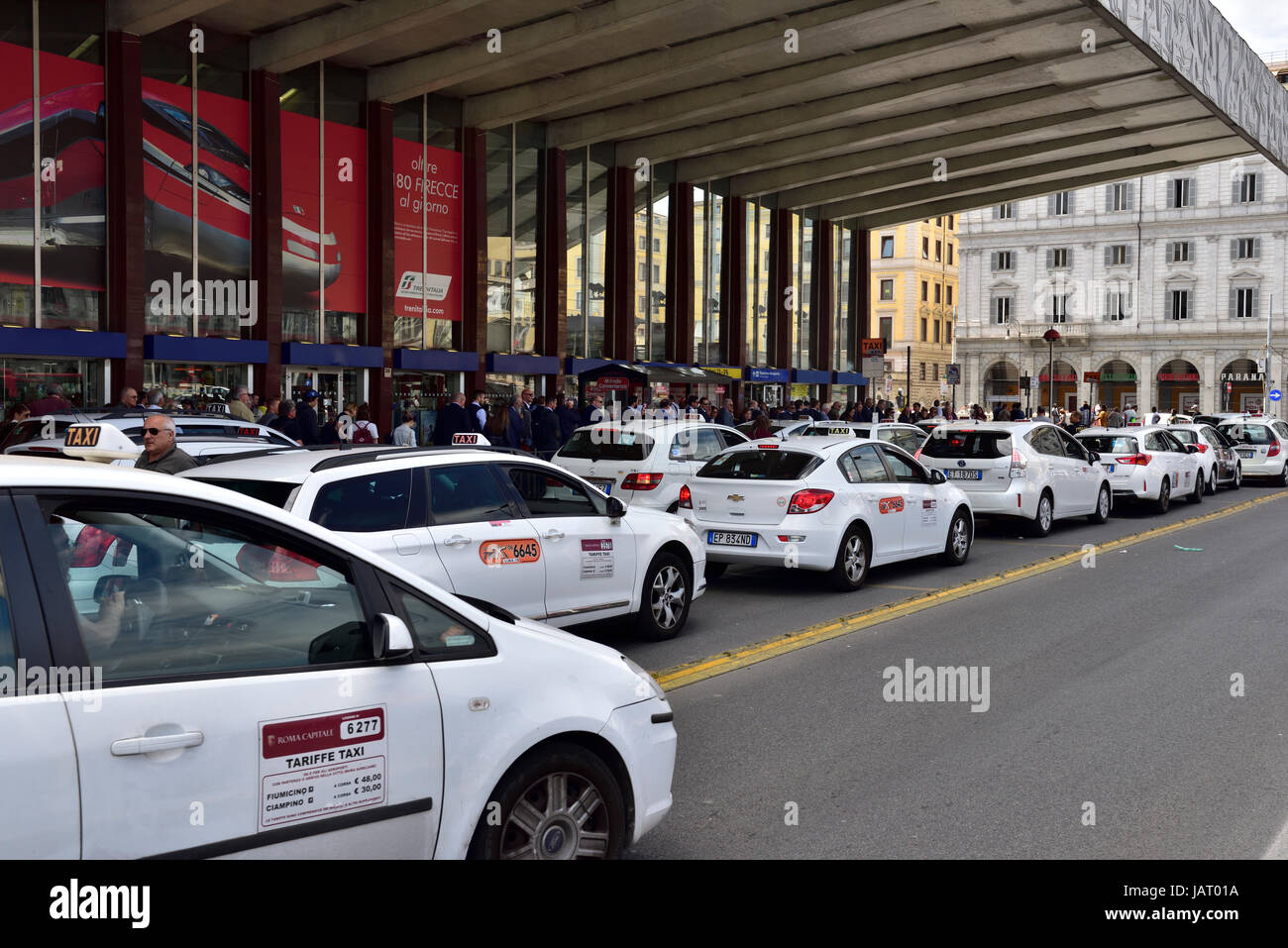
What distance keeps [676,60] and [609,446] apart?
14392mm

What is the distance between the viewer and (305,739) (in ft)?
10.7

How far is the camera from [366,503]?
7.18 m

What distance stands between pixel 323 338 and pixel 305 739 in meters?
23.0

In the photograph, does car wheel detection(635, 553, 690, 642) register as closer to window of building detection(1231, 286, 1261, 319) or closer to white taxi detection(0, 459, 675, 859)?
white taxi detection(0, 459, 675, 859)

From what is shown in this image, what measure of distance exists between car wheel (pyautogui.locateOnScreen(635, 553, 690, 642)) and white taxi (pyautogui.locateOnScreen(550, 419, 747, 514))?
Answer: 4.78 meters

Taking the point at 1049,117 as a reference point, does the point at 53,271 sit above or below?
below

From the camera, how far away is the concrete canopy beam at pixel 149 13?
64.4 ft

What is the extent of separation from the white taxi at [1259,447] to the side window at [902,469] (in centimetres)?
1683

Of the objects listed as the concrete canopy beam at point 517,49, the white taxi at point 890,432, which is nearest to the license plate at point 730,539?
the white taxi at point 890,432

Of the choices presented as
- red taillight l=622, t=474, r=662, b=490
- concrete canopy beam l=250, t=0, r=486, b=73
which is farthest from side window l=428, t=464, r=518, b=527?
concrete canopy beam l=250, t=0, r=486, b=73

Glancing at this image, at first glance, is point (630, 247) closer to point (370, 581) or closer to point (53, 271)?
point (53, 271)

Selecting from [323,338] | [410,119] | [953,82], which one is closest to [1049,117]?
[953,82]

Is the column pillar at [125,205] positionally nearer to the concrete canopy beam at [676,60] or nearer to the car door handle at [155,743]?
the concrete canopy beam at [676,60]

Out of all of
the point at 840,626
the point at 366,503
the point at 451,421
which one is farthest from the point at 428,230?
the point at 366,503
